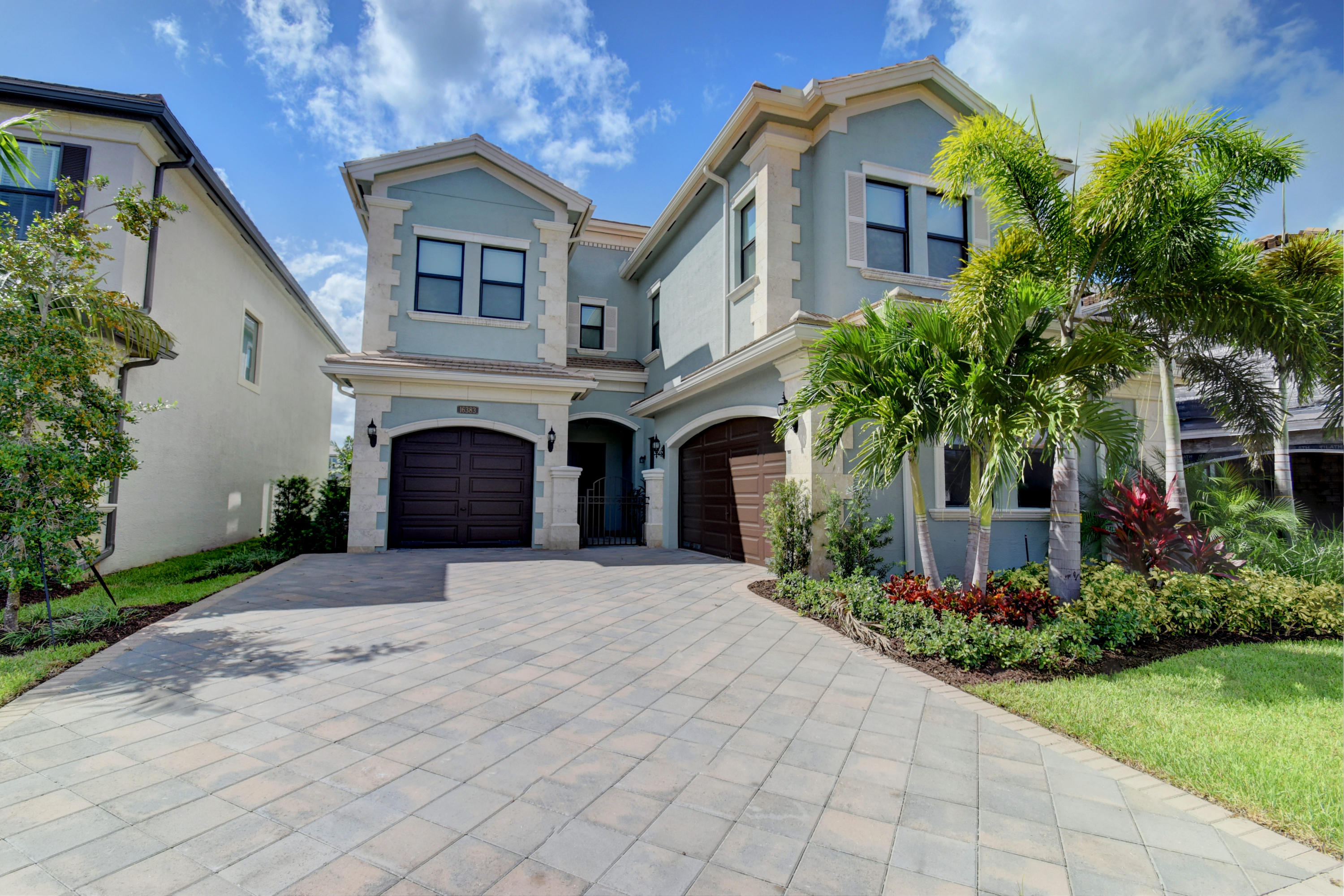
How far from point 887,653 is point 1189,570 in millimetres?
5214

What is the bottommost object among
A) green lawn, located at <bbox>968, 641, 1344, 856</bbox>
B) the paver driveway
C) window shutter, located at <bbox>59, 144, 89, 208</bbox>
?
green lawn, located at <bbox>968, 641, 1344, 856</bbox>

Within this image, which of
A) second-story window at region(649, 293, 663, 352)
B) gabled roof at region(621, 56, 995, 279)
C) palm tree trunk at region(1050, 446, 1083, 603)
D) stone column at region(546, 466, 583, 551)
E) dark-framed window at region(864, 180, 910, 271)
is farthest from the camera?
second-story window at region(649, 293, 663, 352)

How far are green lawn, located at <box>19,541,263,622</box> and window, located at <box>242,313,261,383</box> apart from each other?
199 inches

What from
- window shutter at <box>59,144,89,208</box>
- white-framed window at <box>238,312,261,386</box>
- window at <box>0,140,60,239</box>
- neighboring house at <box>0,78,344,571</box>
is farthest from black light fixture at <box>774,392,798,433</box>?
white-framed window at <box>238,312,261,386</box>

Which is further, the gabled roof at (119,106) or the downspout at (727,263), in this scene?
the downspout at (727,263)

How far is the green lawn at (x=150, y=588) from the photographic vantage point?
20.2 ft

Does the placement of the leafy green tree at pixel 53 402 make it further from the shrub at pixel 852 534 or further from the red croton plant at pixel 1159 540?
the red croton plant at pixel 1159 540

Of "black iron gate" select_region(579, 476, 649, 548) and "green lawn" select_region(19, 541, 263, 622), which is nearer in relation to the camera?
"green lawn" select_region(19, 541, 263, 622)

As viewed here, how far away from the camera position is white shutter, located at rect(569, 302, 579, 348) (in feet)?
53.0

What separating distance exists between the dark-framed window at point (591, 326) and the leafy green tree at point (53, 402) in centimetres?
1072

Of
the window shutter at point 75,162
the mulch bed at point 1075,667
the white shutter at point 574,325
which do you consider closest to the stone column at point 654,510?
the white shutter at point 574,325

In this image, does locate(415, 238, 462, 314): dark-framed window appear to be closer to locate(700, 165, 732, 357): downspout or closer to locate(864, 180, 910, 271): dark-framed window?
locate(700, 165, 732, 357): downspout

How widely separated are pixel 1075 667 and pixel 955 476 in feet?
14.1

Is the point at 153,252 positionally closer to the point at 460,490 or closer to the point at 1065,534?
the point at 460,490
